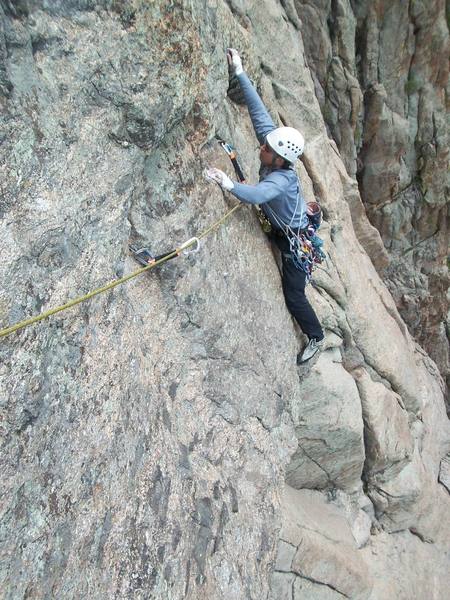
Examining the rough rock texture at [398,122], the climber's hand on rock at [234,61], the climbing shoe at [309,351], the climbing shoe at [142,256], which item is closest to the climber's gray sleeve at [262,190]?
the climbing shoe at [142,256]

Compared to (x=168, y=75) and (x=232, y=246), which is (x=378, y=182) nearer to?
(x=232, y=246)

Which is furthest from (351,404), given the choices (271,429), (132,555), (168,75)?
(168,75)

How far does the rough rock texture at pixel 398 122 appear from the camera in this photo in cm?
1784

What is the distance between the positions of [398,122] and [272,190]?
675 inches

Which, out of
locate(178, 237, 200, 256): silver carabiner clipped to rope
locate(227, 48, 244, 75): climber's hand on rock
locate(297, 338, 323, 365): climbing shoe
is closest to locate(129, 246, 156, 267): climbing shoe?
locate(178, 237, 200, 256): silver carabiner clipped to rope

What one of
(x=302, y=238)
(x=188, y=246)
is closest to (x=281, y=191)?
(x=302, y=238)

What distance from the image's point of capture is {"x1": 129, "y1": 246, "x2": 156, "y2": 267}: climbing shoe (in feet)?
15.4

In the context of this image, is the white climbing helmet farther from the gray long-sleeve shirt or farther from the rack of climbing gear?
the rack of climbing gear

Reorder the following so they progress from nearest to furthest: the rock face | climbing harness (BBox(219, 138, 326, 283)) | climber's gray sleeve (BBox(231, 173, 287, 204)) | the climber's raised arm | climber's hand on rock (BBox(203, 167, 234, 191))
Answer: the rock face < climber's hand on rock (BBox(203, 167, 234, 191)) < climber's gray sleeve (BBox(231, 173, 287, 204)) < the climber's raised arm < climbing harness (BBox(219, 138, 326, 283))

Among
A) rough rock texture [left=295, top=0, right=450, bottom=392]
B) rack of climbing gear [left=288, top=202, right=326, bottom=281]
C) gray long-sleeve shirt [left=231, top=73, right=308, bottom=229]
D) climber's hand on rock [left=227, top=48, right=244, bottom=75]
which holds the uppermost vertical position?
climber's hand on rock [left=227, top=48, right=244, bottom=75]

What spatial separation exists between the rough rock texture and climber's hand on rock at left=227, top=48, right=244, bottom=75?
9.92 meters

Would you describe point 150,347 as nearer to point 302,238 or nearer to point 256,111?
point 302,238

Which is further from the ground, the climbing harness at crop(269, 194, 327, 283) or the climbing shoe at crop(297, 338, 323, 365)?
the climbing harness at crop(269, 194, 327, 283)

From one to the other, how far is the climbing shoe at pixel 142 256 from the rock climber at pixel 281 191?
4.21ft
